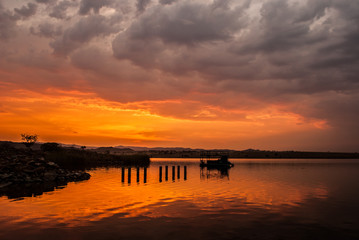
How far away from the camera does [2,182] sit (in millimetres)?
30547

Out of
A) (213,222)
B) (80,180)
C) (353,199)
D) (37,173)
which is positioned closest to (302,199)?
(353,199)

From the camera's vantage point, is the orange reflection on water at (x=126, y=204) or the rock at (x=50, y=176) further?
the rock at (x=50, y=176)

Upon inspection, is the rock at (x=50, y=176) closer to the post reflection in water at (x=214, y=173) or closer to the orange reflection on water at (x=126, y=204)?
the orange reflection on water at (x=126, y=204)

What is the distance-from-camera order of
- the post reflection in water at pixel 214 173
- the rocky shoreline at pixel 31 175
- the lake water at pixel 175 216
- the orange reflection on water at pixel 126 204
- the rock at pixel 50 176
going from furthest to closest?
the post reflection in water at pixel 214 173 → the rock at pixel 50 176 → the rocky shoreline at pixel 31 175 → the orange reflection on water at pixel 126 204 → the lake water at pixel 175 216

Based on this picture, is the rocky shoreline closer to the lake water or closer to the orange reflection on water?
the orange reflection on water

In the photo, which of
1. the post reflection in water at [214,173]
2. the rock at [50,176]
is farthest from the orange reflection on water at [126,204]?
the post reflection in water at [214,173]

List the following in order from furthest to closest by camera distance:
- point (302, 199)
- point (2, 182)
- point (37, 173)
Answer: point (37, 173), point (2, 182), point (302, 199)

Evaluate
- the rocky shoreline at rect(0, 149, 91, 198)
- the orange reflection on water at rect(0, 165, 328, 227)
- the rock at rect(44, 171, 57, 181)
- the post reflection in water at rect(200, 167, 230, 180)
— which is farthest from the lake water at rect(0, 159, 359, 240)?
the post reflection in water at rect(200, 167, 230, 180)

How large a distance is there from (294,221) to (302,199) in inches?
369

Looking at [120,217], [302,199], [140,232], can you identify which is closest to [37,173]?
[120,217]

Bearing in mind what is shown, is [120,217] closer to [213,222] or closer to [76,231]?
[76,231]

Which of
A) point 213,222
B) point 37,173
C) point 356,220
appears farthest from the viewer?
point 37,173

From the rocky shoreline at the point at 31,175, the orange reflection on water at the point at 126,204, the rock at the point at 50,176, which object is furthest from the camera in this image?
the rock at the point at 50,176

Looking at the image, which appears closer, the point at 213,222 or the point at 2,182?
the point at 213,222
